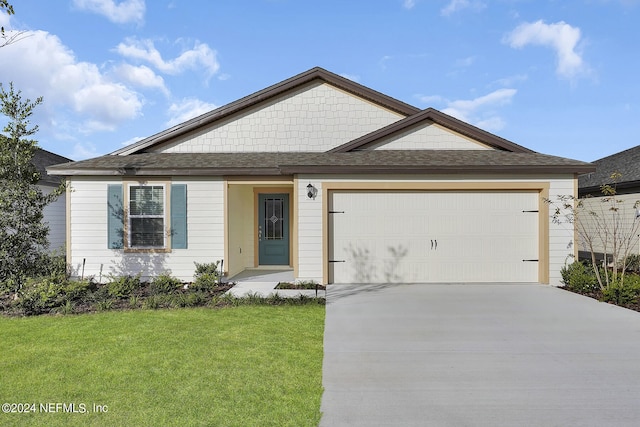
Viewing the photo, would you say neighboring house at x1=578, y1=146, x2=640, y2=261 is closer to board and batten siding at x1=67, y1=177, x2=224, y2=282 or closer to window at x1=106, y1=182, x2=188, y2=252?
board and batten siding at x1=67, y1=177, x2=224, y2=282

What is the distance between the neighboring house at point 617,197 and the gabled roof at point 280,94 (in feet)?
21.0

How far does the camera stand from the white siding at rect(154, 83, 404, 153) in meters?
10.8

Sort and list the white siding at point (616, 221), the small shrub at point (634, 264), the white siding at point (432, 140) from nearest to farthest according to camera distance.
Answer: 1. the white siding at point (432, 140)
2. the small shrub at point (634, 264)
3. the white siding at point (616, 221)

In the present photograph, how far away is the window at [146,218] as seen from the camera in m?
9.05

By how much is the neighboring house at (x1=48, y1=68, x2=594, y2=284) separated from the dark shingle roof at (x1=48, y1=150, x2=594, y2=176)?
0.03 metres

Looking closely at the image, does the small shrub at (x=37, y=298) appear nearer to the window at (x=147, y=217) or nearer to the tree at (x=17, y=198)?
the tree at (x=17, y=198)

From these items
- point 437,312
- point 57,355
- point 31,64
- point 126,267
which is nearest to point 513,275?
point 437,312

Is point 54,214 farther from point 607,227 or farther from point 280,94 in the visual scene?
point 607,227

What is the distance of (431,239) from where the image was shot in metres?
8.73

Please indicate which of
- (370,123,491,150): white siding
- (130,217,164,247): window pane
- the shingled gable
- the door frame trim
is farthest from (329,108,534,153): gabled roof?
(130,217,164,247): window pane

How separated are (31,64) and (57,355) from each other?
13.6m

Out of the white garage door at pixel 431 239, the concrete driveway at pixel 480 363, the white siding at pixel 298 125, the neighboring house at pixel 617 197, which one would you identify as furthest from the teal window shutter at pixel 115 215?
the neighboring house at pixel 617 197

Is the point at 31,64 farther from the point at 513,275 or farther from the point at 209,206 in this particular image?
the point at 513,275

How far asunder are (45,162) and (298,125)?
46.2ft
